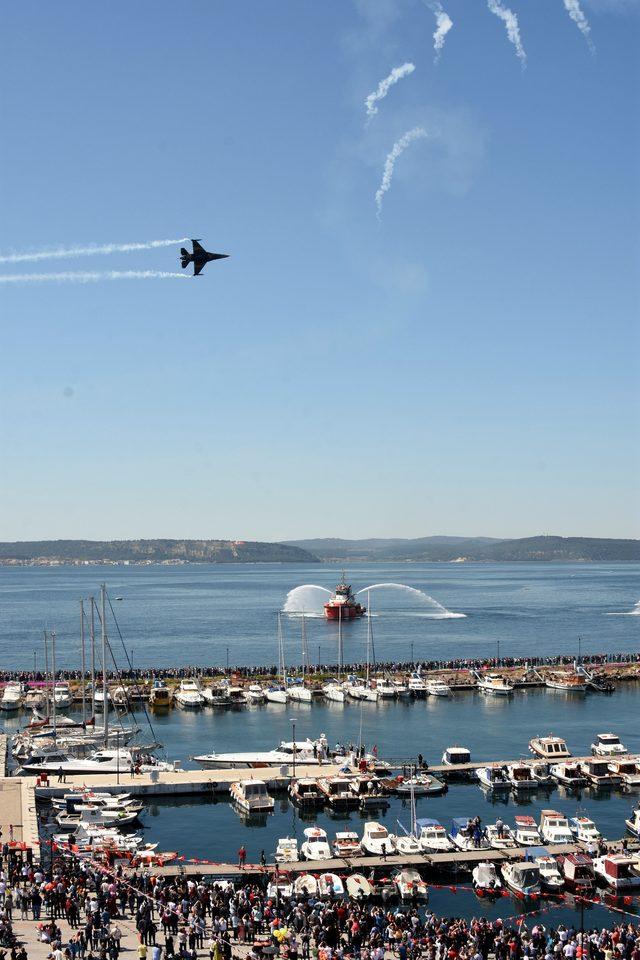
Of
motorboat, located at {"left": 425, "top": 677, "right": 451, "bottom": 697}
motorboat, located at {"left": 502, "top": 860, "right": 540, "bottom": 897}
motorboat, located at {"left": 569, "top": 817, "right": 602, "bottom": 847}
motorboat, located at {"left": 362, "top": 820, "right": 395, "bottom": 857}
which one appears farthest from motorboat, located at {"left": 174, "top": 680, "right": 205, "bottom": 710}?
motorboat, located at {"left": 502, "top": 860, "right": 540, "bottom": 897}

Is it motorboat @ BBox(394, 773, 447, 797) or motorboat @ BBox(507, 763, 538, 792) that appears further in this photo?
motorboat @ BBox(507, 763, 538, 792)

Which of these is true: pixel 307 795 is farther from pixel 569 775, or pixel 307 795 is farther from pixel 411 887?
pixel 569 775

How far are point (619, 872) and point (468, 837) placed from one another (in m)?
7.84

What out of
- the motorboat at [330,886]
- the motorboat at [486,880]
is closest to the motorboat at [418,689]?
the motorboat at [486,880]

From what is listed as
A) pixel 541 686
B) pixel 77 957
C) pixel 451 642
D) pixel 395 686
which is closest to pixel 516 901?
pixel 77 957

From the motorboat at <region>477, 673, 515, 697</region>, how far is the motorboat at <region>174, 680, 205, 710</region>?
30041 mm

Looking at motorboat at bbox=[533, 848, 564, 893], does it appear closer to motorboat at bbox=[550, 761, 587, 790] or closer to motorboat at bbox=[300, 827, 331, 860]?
motorboat at bbox=[300, 827, 331, 860]

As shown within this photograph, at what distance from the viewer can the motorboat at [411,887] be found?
44.5 metres

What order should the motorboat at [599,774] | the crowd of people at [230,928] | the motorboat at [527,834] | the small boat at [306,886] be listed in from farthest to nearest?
the motorboat at [599,774], the motorboat at [527,834], the small boat at [306,886], the crowd of people at [230,928]

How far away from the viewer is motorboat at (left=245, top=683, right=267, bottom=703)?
10281 centimetres

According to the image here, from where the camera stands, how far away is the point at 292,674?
115 m

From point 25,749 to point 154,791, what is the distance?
13316mm

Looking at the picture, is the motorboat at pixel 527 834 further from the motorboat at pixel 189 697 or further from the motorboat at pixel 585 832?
the motorboat at pixel 189 697

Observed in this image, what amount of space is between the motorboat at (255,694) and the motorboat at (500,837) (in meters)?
52.3
